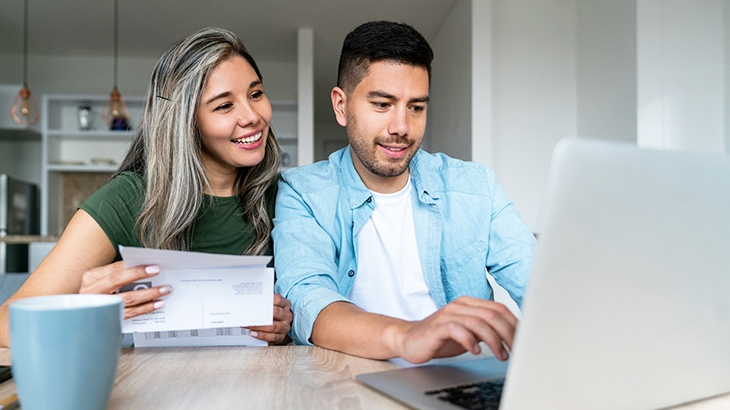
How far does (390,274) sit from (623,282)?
3.01 ft

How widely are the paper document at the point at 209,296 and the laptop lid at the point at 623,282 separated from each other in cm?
48

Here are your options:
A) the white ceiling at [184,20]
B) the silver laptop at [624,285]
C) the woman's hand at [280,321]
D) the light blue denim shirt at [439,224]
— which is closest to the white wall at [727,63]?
the white ceiling at [184,20]

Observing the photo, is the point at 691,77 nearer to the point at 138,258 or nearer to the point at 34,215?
the point at 138,258

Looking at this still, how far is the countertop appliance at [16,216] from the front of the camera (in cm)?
490

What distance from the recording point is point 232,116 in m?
1.38

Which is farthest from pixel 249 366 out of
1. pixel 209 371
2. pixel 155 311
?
pixel 155 311

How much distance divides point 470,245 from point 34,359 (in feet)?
3.35

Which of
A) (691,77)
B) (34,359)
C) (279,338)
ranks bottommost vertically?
(279,338)

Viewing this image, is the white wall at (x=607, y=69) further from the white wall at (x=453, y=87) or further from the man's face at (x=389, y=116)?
the man's face at (x=389, y=116)

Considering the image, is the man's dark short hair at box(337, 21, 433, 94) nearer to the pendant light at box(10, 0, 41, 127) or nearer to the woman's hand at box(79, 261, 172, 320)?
the woman's hand at box(79, 261, 172, 320)

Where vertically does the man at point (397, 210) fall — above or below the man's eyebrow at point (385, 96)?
below

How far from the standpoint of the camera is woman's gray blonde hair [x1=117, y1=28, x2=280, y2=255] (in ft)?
4.22

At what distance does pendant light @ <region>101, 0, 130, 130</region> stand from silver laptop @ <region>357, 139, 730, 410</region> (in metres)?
4.47

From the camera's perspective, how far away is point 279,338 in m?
1.08
